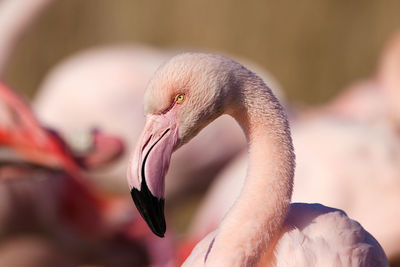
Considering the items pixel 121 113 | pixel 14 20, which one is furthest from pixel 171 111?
pixel 121 113

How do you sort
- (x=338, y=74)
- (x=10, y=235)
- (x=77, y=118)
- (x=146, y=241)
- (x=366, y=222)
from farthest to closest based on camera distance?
(x=338, y=74) → (x=77, y=118) → (x=146, y=241) → (x=10, y=235) → (x=366, y=222)

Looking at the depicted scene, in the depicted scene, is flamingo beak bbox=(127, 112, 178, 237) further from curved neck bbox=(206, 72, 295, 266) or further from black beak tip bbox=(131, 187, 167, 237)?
curved neck bbox=(206, 72, 295, 266)

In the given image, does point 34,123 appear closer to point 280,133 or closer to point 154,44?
point 280,133

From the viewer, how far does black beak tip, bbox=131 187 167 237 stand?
124 cm

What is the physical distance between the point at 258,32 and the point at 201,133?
6.17 feet

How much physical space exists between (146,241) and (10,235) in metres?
0.65

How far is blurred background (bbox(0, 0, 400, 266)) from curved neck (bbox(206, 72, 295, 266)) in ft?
4.02

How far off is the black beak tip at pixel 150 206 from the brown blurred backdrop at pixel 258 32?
4251 mm

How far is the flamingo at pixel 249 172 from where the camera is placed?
124 cm

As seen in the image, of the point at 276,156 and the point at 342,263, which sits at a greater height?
the point at 276,156

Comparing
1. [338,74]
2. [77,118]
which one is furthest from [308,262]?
[338,74]

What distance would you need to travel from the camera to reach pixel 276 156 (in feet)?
4.30

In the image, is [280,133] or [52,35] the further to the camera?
[52,35]

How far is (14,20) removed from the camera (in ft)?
11.4
